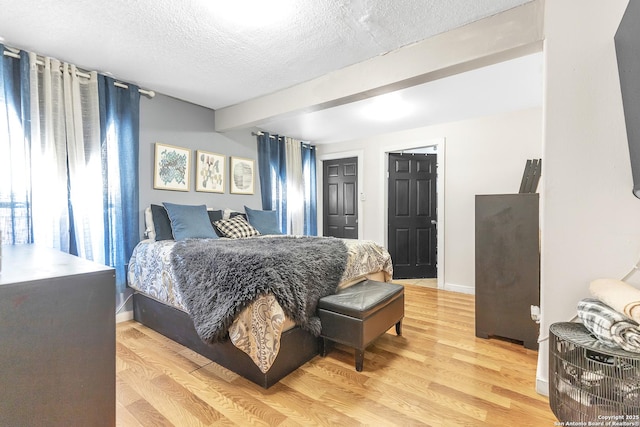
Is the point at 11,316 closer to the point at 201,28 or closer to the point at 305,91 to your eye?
the point at 201,28

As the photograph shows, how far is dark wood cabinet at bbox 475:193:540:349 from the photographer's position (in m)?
2.13

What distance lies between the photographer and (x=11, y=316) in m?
0.63

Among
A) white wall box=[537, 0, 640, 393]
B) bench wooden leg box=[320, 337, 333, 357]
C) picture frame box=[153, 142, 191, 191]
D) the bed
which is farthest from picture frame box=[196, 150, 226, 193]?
white wall box=[537, 0, 640, 393]

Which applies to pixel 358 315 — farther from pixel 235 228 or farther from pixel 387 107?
pixel 387 107

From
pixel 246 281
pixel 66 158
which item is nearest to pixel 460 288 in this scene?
pixel 246 281

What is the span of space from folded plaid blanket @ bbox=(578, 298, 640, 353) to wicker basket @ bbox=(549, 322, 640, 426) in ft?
0.11

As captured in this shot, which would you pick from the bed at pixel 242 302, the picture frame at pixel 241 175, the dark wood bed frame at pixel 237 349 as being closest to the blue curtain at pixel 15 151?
the bed at pixel 242 302

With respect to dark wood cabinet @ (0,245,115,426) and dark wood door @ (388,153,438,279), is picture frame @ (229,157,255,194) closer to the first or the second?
dark wood door @ (388,153,438,279)

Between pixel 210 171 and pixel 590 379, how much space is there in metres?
3.63

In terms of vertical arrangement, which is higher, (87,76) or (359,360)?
(87,76)

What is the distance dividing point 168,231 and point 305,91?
1.95m

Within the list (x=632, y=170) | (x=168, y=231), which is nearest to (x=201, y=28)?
(x=168, y=231)

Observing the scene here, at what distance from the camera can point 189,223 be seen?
2883mm

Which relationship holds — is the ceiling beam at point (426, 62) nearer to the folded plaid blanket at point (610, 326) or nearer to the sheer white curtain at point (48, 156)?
the folded plaid blanket at point (610, 326)
